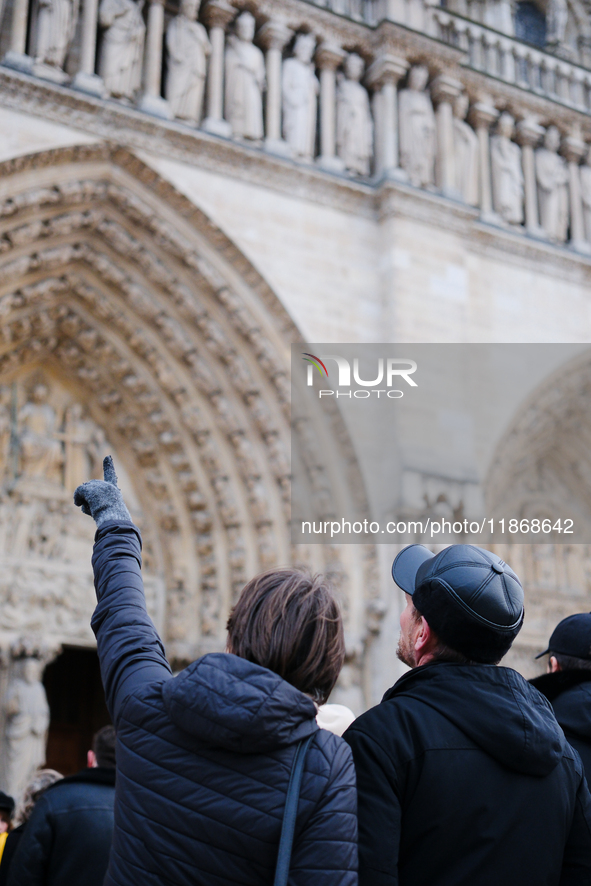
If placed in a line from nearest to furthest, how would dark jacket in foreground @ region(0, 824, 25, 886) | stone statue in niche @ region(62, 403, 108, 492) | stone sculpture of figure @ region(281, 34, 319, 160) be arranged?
dark jacket in foreground @ region(0, 824, 25, 886), stone statue in niche @ region(62, 403, 108, 492), stone sculpture of figure @ region(281, 34, 319, 160)

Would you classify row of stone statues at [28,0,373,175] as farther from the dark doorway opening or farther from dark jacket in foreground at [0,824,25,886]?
dark jacket in foreground at [0,824,25,886]

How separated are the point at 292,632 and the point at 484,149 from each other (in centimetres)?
795

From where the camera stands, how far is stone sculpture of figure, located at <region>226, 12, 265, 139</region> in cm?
704

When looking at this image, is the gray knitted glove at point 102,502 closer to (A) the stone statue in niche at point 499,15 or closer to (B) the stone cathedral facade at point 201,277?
(B) the stone cathedral facade at point 201,277

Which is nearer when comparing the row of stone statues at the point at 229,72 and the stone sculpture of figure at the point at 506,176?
the row of stone statues at the point at 229,72

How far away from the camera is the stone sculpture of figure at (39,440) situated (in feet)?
22.3

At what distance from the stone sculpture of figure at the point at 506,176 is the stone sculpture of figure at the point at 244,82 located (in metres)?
2.44

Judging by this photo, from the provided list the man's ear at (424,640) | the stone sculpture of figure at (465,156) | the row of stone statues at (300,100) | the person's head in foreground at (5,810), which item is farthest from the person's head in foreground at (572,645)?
the stone sculpture of figure at (465,156)

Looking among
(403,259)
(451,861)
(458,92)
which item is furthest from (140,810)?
(458,92)

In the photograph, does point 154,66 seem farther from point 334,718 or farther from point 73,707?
point 334,718

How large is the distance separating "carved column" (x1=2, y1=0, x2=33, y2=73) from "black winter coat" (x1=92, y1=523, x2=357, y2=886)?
598cm

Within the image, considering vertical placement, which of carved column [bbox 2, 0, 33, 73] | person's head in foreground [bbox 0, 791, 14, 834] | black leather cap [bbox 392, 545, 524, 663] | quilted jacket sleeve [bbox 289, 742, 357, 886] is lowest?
person's head in foreground [bbox 0, 791, 14, 834]

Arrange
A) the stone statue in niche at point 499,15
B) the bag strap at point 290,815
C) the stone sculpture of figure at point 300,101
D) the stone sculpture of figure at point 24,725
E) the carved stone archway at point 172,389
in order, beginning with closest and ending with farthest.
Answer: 1. the bag strap at point 290,815
2. the stone sculpture of figure at point 24,725
3. the carved stone archway at point 172,389
4. the stone sculpture of figure at point 300,101
5. the stone statue in niche at point 499,15

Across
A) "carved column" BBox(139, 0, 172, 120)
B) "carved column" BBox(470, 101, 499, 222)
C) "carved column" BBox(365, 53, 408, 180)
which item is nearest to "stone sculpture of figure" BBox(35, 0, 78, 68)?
"carved column" BBox(139, 0, 172, 120)
